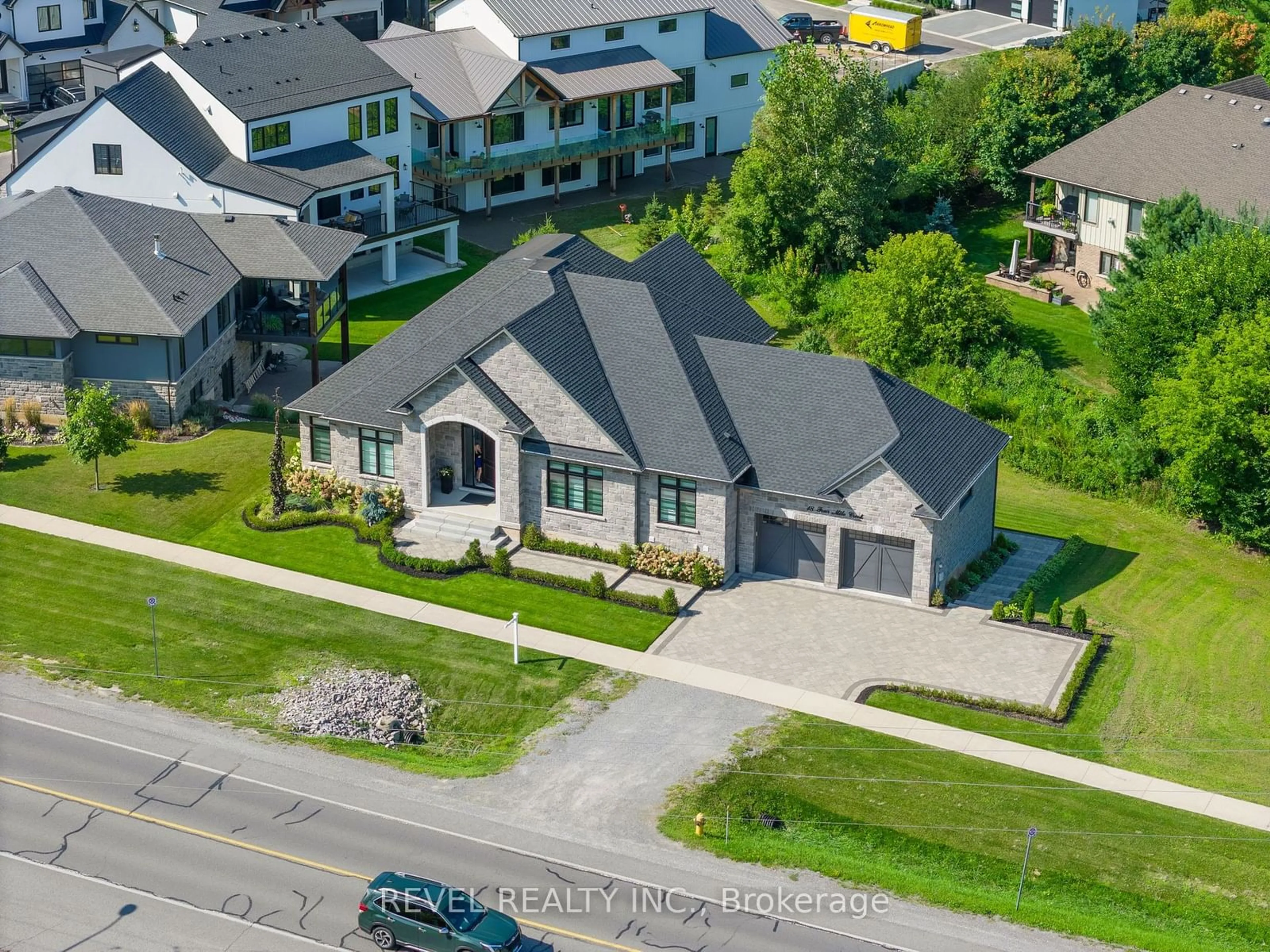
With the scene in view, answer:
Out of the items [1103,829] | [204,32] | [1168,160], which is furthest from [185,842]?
[204,32]

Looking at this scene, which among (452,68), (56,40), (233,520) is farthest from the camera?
(56,40)

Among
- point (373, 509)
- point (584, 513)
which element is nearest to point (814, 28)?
point (584, 513)

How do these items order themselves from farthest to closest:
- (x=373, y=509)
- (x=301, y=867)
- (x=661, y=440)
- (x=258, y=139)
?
(x=258, y=139), (x=373, y=509), (x=661, y=440), (x=301, y=867)

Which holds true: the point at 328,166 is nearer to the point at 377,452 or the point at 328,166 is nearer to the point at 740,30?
the point at 377,452

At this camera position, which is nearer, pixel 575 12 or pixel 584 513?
pixel 584 513

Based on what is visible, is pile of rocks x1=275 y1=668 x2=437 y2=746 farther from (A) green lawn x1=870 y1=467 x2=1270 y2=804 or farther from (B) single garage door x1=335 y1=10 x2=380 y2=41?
(B) single garage door x1=335 y1=10 x2=380 y2=41

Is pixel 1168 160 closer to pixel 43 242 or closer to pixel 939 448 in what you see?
pixel 939 448

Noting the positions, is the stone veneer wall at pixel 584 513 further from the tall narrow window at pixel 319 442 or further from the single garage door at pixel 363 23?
the single garage door at pixel 363 23
